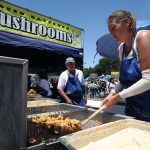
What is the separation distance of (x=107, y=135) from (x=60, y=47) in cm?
426

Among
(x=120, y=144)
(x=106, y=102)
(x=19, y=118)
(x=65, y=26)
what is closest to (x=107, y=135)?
(x=120, y=144)

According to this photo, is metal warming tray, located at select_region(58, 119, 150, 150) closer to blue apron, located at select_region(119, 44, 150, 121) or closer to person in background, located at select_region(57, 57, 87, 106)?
blue apron, located at select_region(119, 44, 150, 121)

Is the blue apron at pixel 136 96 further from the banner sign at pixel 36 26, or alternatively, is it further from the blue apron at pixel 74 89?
the banner sign at pixel 36 26

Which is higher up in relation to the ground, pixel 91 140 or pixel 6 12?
pixel 6 12

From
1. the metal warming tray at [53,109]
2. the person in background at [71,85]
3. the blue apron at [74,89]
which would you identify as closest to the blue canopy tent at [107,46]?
the person in background at [71,85]

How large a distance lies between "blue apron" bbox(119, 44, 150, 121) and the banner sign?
2916 millimetres

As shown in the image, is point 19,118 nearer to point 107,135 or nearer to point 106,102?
point 107,135

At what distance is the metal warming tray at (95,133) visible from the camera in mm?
1406

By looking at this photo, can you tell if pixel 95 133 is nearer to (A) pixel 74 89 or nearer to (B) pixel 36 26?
(A) pixel 74 89

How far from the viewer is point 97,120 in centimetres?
219

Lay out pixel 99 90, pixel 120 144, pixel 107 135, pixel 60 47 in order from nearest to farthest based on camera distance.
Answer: pixel 120 144
pixel 107 135
pixel 60 47
pixel 99 90

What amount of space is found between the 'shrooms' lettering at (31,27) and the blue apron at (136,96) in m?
2.97

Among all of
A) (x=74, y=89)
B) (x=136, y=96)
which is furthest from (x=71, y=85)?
(x=136, y=96)

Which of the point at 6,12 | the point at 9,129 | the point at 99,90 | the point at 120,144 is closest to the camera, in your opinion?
the point at 9,129
